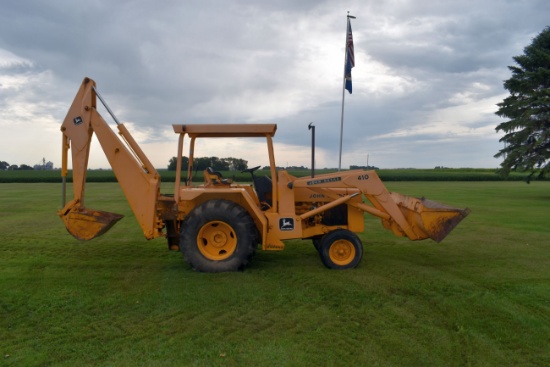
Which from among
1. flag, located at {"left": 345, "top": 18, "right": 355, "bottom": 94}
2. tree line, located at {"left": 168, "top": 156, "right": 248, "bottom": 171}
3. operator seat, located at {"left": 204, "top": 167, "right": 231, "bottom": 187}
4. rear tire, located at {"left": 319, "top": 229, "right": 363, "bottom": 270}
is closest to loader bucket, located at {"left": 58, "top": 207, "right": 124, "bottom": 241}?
tree line, located at {"left": 168, "top": 156, "right": 248, "bottom": 171}

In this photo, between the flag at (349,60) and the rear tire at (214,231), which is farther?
the flag at (349,60)

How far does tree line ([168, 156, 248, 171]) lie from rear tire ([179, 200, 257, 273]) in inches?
36.8

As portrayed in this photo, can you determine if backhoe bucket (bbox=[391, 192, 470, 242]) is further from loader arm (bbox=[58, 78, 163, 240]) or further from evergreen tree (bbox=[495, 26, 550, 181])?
evergreen tree (bbox=[495, 26, 550, 181])

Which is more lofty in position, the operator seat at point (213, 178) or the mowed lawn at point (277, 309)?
the operator seat at point (213, 178)

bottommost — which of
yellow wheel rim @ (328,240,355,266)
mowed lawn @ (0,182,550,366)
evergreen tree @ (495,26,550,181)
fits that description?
mowed lawn @ (0,182,550,366)

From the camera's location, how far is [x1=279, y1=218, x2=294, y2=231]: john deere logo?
6.80 meters

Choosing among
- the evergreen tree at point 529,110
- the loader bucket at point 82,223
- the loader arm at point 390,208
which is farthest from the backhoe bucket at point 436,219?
the evergreen tree at point 529,110

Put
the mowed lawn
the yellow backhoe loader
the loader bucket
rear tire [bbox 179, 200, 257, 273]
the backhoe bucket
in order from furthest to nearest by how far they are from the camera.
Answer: the loader bucket
the backhoe bucket
the yellow backhoe loader
rear tire [bbox 179, 200, 257, 273]
the mowed lawn

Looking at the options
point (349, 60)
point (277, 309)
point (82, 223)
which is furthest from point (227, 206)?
point (349, 60)

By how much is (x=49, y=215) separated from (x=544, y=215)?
642 inches

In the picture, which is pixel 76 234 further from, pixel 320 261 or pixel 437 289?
pixel 437 289

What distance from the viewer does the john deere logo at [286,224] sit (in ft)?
22.3

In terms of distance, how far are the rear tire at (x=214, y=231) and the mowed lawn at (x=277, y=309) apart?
267 mm

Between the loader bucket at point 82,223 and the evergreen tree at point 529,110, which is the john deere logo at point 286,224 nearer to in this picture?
the loader bucket at point 82,223
